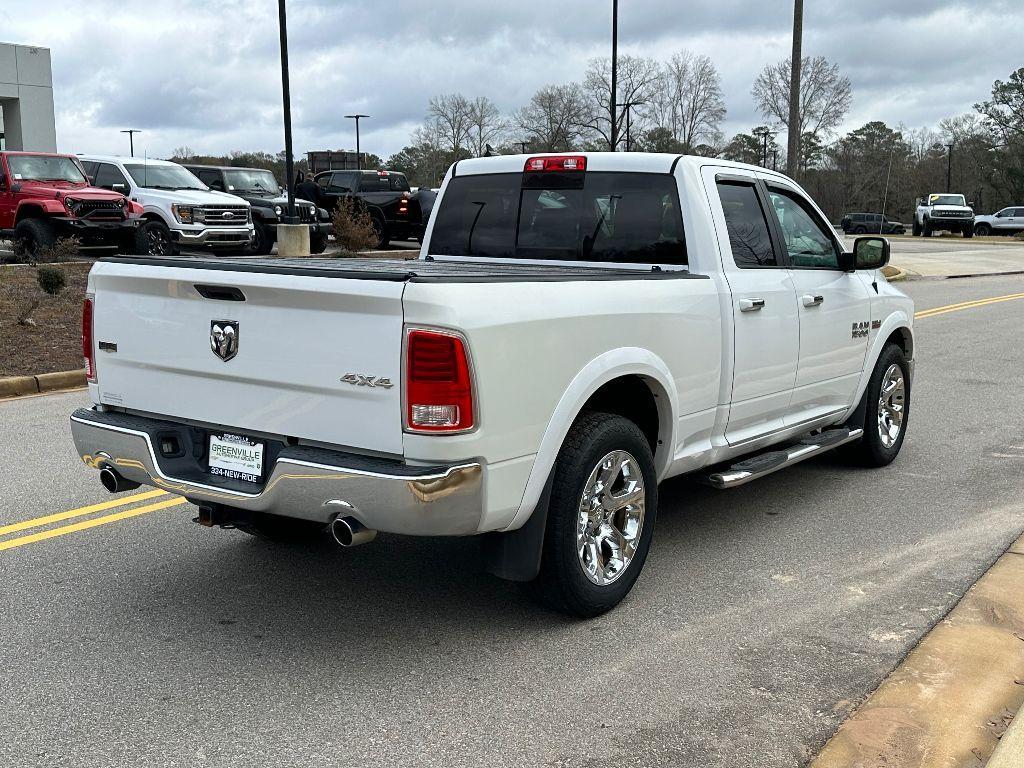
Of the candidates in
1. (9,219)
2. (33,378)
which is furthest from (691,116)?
(33,378)

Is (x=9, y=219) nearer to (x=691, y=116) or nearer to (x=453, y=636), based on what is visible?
(x=453, y=636)

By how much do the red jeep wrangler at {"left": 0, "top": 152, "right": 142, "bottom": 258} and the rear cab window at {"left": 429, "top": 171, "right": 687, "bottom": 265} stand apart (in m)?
13.4

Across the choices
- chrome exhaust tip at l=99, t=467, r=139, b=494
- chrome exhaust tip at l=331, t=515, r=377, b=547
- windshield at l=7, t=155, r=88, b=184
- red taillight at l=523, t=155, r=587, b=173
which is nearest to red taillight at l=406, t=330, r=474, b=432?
chrome exhaust tip at l=331, t=515, r=377, b=547

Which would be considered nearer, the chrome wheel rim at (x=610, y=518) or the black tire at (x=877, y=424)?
the chrome wheel rim at (x=610, y=518)

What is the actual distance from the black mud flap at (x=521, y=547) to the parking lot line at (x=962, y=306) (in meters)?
13.3

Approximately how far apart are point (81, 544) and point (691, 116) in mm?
87344

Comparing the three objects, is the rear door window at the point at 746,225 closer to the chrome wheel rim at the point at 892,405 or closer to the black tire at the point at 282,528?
the chrome wheel rim at the point at 892,405

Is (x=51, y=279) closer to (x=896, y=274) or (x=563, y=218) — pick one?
(x=563, y=218)

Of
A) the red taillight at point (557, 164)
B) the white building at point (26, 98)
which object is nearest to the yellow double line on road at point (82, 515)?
the red taillight at point (557, 164)

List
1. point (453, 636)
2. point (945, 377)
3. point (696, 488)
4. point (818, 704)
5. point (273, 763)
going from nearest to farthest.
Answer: point (273, 763) → point (818, 704) → point (453, 636) → point (696, 488) → point (945, 377)

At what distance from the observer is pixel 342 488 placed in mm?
3711

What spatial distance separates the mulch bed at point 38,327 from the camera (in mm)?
10648

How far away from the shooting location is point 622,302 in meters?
4.36

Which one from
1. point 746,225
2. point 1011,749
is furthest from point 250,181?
point 1011,749
